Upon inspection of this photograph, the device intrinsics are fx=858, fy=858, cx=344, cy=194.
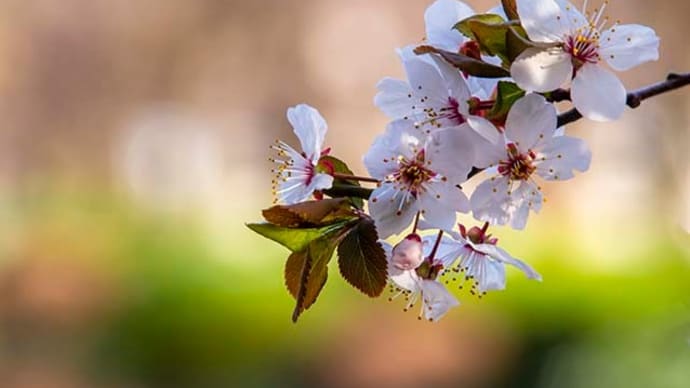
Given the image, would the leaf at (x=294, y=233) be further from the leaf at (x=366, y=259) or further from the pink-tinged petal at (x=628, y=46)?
the pink-tinged petal at (x=628, y=46)

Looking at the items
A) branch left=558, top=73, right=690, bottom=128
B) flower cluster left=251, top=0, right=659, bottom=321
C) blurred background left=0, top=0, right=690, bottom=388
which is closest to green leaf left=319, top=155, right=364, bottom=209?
flower cluster left=251, top=0, right=659, bottom=321

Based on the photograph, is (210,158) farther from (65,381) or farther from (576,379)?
(576,379)

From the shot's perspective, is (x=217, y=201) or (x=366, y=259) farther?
(x=217, y=201)

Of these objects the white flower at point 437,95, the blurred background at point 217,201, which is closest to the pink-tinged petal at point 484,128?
the white flower at point 437,95

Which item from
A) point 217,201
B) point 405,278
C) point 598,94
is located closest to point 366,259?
point 405,278

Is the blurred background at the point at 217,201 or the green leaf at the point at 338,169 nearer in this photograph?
the green leaf at the point at 338,169

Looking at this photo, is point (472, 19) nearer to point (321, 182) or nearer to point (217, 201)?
point (321, 182)

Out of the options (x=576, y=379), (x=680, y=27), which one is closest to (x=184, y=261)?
(x=576, y=379)
